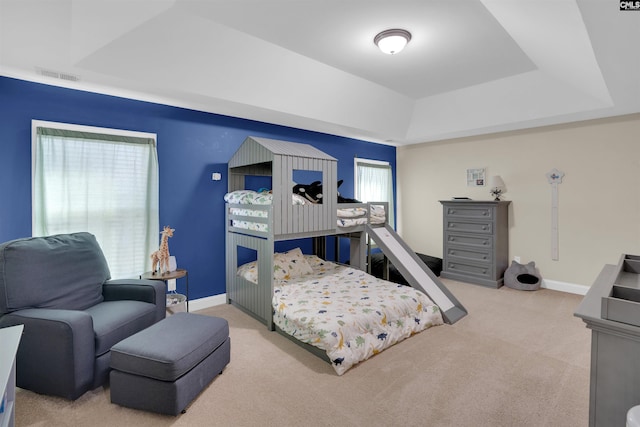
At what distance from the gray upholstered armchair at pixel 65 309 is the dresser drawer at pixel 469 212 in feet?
14.0

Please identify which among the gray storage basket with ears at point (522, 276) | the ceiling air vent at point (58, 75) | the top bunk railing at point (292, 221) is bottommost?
the gray storage basket with ears at point (522, 276)

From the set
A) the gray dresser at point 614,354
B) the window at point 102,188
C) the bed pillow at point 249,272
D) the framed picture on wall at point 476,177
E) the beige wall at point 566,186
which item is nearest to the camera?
the gray dresser at point 614,354

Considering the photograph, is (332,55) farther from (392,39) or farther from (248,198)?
(248,198)

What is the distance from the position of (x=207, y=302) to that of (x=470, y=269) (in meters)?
3.83

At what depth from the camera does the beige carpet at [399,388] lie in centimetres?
191

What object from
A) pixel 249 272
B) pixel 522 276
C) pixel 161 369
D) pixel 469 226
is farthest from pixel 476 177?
pixel 161 369

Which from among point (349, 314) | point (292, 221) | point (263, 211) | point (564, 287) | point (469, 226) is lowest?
point (564, 287)

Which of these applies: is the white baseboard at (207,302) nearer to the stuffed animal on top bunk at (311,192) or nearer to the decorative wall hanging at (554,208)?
the stuffed animal on top bunk at (311,192)

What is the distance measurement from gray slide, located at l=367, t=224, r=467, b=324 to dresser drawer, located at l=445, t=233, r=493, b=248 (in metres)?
1.35

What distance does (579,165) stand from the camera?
4.31 meters

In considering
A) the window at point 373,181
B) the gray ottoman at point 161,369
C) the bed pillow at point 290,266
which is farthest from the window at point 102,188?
the window at point 373,181

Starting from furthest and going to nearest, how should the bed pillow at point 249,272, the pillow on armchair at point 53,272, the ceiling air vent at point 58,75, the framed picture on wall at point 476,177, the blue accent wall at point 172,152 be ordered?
the framed picture on wall at point 476,177 < the bed pillow at point 249,272 < the blue accent wall at point 172,152 < the ceiling air vent at point 58,75 < the pillow on armchair at point 53,272

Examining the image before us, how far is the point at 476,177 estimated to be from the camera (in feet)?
17.3

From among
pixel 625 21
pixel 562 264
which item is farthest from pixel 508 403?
pixel 562 264
